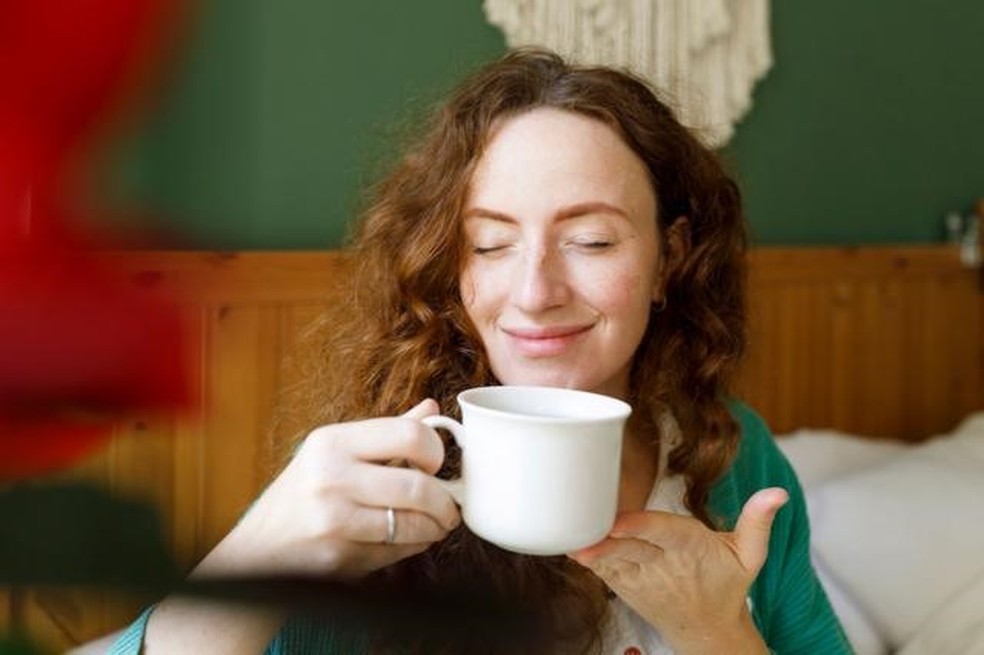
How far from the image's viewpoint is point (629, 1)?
1572 mm

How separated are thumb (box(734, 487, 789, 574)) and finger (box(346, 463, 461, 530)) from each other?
243 millimetres

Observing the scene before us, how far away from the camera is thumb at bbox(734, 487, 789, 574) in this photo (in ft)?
1.95

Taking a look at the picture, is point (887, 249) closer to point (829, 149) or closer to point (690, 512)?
point (829, 149)

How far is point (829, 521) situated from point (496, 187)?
110 centimetres

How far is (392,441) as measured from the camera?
0.41 meters

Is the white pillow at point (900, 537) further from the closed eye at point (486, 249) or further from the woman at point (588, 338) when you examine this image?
the closed eye at point (486, 249)

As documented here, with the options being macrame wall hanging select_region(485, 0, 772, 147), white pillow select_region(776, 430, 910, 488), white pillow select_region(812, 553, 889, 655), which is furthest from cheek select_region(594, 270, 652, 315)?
white pillow select_region(776, 430, 910, 488)

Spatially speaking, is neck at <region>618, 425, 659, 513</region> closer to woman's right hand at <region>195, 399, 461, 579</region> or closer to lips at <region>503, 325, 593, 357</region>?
lips at <region>503, 325, 593, 357</region>

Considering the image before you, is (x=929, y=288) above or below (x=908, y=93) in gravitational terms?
below

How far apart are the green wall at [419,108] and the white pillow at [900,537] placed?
1.86 feet

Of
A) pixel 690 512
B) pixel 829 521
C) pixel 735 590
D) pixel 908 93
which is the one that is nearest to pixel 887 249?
pixel 908 93

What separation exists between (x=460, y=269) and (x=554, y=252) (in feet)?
0.30

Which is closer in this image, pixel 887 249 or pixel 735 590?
pixel 735 590

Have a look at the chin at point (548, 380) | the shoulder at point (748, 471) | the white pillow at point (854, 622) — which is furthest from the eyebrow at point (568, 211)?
the white pillow at point (854, 622)
